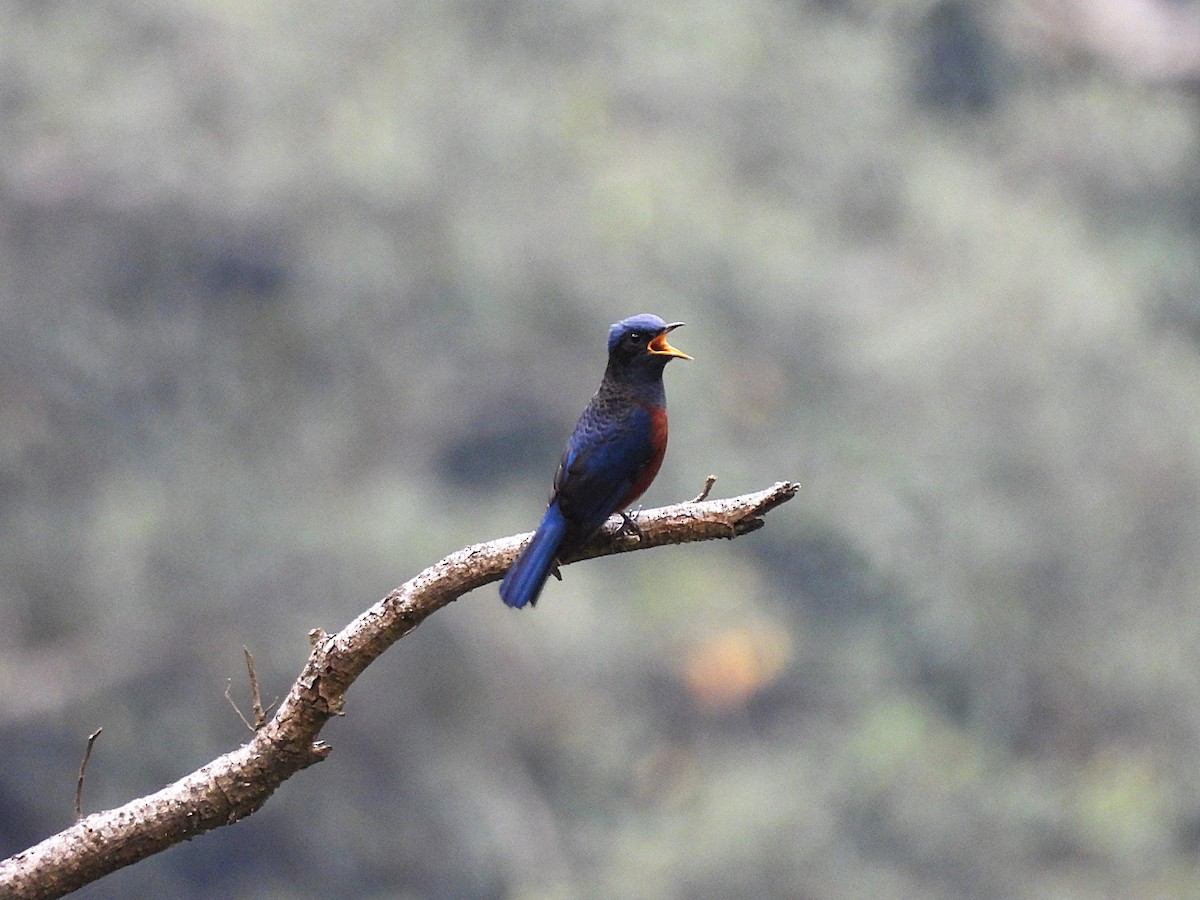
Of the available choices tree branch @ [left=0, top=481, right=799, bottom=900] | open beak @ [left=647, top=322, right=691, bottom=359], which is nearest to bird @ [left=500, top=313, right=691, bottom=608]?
open beak @ [left=647, top=322, right=691, bottom=359]

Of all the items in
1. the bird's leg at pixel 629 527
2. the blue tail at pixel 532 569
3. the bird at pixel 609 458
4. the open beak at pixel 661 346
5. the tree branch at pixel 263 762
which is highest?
the open beak at pixel 661 346

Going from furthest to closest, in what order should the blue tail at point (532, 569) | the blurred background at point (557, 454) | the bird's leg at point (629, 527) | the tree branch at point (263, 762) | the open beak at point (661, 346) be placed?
the blurred background at point (557, 454), the open beak at point (661, 346), the bird's leg at point (629, 527), the blue tail at point (532, 569), the tree branch at point (263, 762)

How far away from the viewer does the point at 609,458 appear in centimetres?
345

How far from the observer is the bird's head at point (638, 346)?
3.75m

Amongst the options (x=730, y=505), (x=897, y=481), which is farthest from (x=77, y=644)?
(x=730, y=505)

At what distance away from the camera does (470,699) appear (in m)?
10.5

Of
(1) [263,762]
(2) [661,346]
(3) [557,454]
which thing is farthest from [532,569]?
(3) [557,454]

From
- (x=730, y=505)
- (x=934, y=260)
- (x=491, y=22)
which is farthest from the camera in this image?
(x=491, y=22)

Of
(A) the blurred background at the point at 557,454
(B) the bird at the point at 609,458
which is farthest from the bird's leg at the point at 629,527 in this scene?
(A) the blurred background at the point at 557,454

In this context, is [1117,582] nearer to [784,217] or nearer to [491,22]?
[784,217]

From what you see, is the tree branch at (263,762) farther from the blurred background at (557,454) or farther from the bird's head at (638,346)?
the blurred background at (557,454)

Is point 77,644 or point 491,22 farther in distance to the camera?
point 491,22

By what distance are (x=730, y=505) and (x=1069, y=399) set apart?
8.41 m

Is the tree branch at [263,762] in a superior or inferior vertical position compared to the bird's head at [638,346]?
inferior
